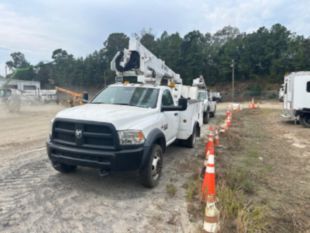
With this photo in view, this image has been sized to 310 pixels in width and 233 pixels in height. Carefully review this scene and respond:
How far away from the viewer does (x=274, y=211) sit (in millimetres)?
4199

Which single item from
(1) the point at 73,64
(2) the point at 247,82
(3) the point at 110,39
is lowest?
(2) the point at 247,82

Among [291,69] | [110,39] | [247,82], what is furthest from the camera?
[110,39]

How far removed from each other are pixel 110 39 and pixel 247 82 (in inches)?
1582

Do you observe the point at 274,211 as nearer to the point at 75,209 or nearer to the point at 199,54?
the point at 75,209

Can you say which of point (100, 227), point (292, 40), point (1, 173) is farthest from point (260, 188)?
point (292, 40)

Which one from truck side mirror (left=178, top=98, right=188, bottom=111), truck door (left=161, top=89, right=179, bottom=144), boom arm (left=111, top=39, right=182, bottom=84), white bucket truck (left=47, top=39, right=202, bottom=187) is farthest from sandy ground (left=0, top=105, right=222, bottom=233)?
boom arm (left=111, top=39, right=182, bottom=84)

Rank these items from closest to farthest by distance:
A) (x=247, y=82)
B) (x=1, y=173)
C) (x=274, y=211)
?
(x=274, y=211)
(x=1, y=173)
(x=247, y=82)

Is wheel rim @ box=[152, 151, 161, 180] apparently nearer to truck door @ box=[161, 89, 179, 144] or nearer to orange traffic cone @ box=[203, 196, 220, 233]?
truck door @ box=[161, 89, 179, 144]

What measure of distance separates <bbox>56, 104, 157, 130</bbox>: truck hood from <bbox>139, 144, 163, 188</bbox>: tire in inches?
25.8

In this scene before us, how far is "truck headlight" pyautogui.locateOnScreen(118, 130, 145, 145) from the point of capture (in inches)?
174

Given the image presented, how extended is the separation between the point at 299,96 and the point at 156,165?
462 inches

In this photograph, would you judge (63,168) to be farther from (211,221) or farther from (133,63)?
(133,63)

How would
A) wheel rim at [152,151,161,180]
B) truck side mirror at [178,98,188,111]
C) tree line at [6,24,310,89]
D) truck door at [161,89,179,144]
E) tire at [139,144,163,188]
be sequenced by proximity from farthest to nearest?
tree line at [6,24,310,89] < truck side mirror at [178,98,188,111] < truck door at [161,89,179,144] < wheel rim at [152,151,161,180] < tire at [139,144,163,188]

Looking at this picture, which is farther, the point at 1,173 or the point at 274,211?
the point at 1,173
